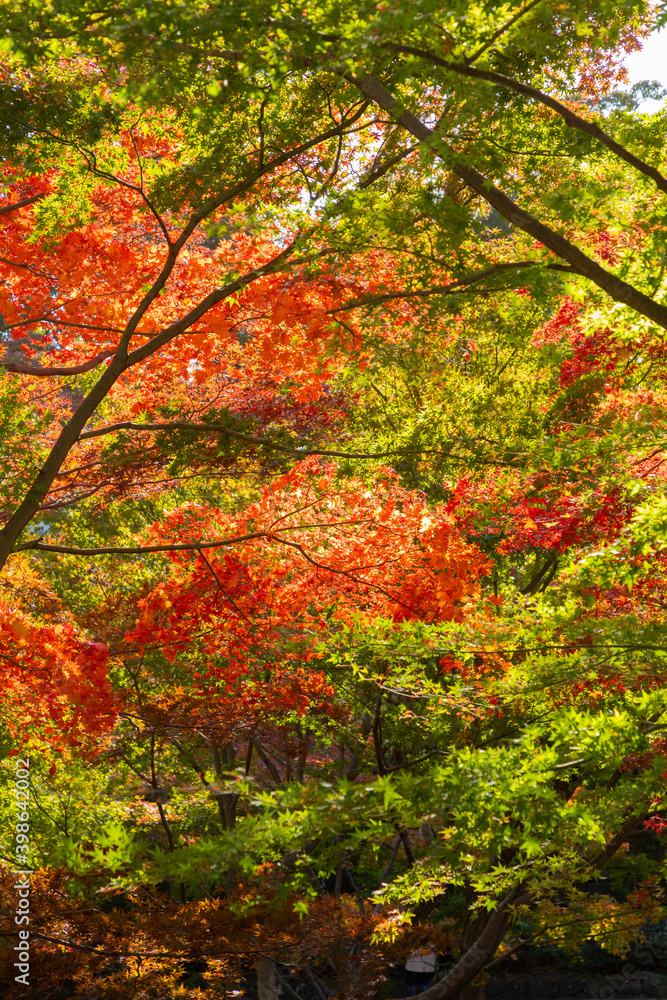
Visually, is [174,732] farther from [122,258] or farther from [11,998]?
[122,258]

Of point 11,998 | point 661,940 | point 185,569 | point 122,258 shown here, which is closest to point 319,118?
point 122,258

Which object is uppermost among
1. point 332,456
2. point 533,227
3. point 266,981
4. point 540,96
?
point 540,96

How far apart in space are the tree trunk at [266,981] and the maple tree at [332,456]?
5 cm

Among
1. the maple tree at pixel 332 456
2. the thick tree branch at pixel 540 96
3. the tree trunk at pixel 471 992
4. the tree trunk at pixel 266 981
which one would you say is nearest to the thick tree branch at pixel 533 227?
the maple tree at pixel 332 456

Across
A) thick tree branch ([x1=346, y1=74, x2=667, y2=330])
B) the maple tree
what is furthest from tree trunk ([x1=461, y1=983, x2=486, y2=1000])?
thick tree branch ([x1=346, y1=74, x2=667, y2=330])

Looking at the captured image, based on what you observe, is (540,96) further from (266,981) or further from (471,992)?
(471,992)

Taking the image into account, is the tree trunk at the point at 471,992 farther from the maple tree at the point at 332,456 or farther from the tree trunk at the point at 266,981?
the tree trunk at the point at 266,981

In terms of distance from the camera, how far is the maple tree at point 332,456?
12.8 feet

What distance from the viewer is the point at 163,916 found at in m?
6.41

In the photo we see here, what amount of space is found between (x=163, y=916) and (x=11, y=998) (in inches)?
55.4

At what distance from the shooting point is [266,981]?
325 inches

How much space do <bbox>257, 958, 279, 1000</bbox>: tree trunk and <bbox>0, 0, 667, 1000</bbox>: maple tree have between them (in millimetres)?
55

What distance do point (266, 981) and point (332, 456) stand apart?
596cm

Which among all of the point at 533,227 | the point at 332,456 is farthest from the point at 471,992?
the point at 533,227
